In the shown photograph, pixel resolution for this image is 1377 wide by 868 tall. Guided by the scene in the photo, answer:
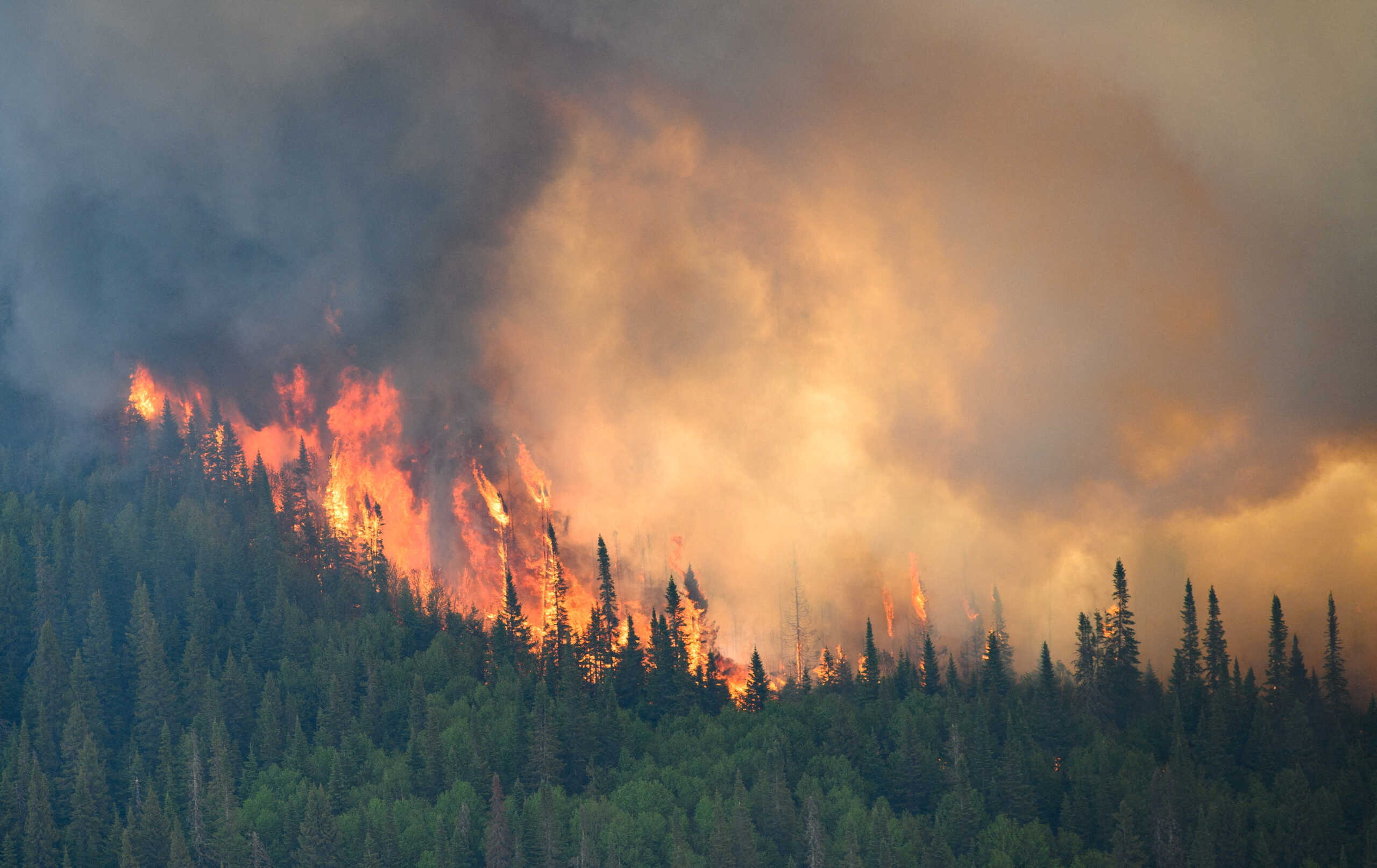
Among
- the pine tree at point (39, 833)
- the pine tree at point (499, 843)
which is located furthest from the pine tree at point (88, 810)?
the pine tree at point (499, 843)

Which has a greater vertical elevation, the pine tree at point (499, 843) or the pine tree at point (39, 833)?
the pine tree at point (39, 833)

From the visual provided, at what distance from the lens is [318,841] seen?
16725cm

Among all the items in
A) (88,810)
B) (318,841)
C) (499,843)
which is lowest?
(499,843)

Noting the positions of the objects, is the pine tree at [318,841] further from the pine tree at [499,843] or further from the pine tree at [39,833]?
the pine tree at [39,833]

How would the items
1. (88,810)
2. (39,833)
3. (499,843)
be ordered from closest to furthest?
(499,843), (39,833), (88,810)

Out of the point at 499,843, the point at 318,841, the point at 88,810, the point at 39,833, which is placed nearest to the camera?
the point at 499,843

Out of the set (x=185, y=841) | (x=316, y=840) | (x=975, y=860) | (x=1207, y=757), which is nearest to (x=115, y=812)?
(x=185, y=841)

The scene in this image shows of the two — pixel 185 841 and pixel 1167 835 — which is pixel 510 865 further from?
pixel 1167 835

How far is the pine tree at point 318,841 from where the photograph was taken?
167m

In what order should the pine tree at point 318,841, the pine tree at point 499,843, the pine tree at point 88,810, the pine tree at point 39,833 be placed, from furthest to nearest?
the pine tree at point 88,810
the pine tree at point 39,833
the pine tree at point 318,841
the pine tree at point 499,843

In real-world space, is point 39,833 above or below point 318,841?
above

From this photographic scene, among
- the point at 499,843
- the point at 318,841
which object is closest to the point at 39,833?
the point at 318,841

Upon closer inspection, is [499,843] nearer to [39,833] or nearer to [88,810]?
[88,810]

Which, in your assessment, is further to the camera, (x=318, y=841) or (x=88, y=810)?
(x=88, y=810)
